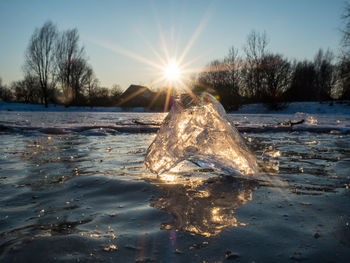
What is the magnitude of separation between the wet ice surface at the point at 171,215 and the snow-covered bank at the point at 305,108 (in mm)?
27643

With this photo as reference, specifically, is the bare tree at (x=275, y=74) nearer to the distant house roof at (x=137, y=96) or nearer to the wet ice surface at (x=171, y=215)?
the distant house roof at (x=137, y=96)

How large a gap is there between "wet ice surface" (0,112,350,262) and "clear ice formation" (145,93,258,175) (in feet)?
0.42

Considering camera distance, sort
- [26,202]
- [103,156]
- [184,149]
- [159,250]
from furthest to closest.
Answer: [103,156], [184,149], [26,202], [159,250]

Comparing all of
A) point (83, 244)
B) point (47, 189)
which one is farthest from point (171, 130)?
point (83, 244)

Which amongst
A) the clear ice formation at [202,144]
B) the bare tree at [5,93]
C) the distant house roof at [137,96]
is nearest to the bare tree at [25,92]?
the bare tree at [5,93]

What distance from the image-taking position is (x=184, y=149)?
7.35ft

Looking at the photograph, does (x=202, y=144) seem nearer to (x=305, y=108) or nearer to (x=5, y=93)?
(x=305, y=108)

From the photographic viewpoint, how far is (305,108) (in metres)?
29.0

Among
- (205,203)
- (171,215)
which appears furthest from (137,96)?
(171,215)

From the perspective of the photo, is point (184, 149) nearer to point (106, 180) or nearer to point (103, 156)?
point (106, 180)

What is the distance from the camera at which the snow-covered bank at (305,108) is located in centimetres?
2661

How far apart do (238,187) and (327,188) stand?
592mm

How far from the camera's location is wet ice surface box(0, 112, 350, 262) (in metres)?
0.99

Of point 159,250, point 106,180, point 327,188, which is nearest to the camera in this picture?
point 159,250
